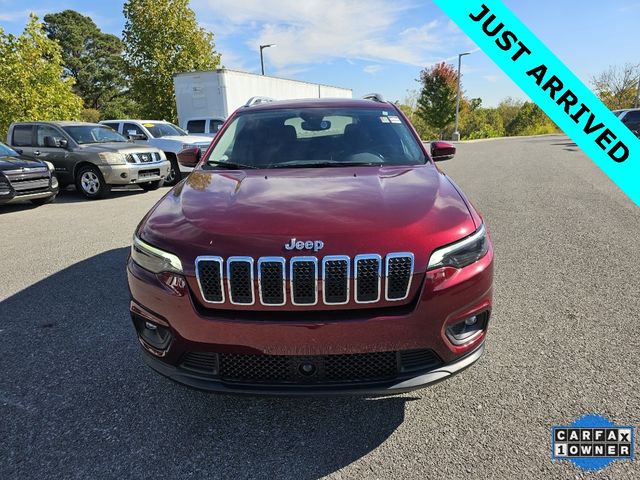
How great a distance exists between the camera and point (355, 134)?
351cm

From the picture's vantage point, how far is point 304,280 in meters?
1.94

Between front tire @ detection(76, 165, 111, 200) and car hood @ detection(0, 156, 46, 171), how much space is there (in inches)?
38.1

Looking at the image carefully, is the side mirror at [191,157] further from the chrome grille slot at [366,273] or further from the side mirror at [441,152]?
the chrome grille slot at [366,273]

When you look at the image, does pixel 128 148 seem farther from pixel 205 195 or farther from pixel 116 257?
pixel 205 195

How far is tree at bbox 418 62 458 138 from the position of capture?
39.6 meters

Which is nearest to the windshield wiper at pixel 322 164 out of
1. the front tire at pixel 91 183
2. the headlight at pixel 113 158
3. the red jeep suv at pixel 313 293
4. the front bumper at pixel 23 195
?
the red jeep suv at pixel 313 293

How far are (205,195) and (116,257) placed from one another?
3309 mm

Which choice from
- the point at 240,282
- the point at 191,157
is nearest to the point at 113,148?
the point at 191,157

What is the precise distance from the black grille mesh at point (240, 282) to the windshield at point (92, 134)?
10.2m

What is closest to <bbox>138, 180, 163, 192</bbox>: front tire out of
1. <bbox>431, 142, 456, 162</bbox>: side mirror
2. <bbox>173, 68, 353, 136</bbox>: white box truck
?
<bbox>173, 68, 353, 136</bbox>: white box truck

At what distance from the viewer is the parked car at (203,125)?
15.0 metres

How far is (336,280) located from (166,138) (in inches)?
455

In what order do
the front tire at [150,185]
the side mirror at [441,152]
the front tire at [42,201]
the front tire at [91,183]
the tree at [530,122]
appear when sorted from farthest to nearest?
the tree at [530,122] < the front tire at [150,185] < the front tire at [91,183] < the front tire at [42,201] < the side mirror at [441,152]

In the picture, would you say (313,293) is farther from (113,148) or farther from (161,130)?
(161,130)
